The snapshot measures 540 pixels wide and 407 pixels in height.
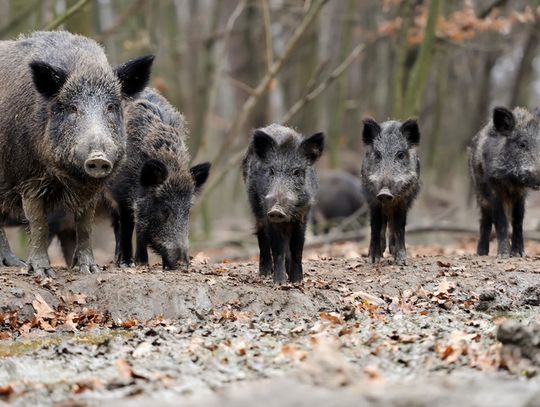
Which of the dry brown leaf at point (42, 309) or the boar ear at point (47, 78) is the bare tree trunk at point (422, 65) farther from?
the dry brown leaf at point (42, 309)

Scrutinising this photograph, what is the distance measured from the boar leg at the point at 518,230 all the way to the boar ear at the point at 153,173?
462 centimetres

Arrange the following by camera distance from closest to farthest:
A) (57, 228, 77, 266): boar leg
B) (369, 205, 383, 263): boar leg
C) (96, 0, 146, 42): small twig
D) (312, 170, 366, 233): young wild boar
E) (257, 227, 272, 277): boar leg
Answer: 1. (257, 227, 272, 277): boar leg
2. (369, 205, 383, 263): boar leg
3. (57, 228, 77, 266): boar leg
4. (96, 0, 146, 42): small twig
5. (312, 170, 366, 233): young wild boar

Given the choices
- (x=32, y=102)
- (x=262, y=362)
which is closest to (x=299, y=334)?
(x=262, y=362)

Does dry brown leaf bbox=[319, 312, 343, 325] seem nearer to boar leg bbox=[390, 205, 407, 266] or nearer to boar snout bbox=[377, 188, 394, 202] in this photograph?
boar snout bbox=[377, 188, 394, 202]

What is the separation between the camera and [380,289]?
30.7ft

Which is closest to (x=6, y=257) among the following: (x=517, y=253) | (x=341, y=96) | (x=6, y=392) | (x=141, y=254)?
(x=141, y=254)

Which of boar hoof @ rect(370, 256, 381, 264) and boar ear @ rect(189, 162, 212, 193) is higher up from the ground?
boar ear @ rect(189, 162, 212, 193)

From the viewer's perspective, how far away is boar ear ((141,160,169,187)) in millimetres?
10148

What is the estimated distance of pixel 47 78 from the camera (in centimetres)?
892

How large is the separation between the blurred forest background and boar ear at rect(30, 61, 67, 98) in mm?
3424

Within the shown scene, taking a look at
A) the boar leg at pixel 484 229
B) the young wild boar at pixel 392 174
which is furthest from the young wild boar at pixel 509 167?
the young wild boar at pixel 392 174

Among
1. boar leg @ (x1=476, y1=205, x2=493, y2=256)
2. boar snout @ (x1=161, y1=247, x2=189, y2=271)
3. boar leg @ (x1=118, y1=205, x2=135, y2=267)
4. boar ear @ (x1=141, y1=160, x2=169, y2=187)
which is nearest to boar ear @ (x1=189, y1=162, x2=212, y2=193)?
boar ear @ (x1=141, y1=160, x2=169, y2=187)

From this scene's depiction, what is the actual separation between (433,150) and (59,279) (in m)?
12.9

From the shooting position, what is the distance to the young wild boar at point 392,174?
1066 centimetres
